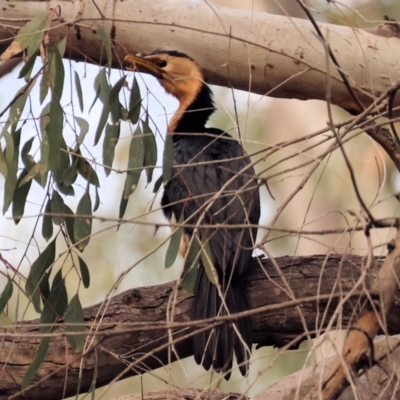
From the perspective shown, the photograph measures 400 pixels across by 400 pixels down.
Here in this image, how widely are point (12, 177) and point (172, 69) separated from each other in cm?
113

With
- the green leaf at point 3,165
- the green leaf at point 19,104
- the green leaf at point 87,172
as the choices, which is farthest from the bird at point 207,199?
the green leaf at point 3,165

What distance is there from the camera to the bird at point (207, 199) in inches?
88.5

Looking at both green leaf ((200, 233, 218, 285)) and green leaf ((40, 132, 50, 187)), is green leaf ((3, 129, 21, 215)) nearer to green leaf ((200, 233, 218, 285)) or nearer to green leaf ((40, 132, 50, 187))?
green leaf ((40, 132, 50, 187))

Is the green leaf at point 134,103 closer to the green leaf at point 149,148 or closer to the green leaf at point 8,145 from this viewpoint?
the green leaf at point 149,148

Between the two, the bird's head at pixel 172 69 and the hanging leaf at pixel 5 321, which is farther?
the bird's head at pixel 172 69

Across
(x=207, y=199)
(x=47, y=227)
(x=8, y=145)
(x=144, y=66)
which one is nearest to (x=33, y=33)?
(x=8, y=145)

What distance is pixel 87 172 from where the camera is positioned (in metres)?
2.05

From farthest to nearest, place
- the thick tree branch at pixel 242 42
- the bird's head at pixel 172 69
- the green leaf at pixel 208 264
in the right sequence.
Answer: the bird's head at pixel 172 69 → the thick tree branch at pixel 242 42 → the green leaf at pixel 208 264

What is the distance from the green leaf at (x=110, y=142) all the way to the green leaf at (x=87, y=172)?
0.08 m

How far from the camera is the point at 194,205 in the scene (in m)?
2.51

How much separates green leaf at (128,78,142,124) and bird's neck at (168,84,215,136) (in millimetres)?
1010

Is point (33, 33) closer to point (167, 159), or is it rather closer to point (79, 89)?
point (79, 89)

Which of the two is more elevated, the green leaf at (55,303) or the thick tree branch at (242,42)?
the thick tree branch at (242,42)

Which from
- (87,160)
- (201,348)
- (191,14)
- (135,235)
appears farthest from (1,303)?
(135,235)
